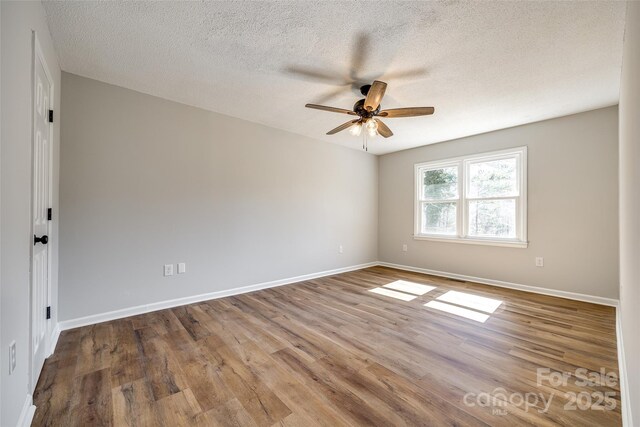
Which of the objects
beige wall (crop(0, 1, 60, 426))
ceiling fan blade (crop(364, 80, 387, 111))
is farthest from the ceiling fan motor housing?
beige wall (crop(0, 1, 60, 426))

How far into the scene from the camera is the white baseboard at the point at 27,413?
4.17 ft

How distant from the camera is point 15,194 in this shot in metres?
1.25

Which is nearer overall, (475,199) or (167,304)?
(167,304)

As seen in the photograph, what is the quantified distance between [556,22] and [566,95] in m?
1.51

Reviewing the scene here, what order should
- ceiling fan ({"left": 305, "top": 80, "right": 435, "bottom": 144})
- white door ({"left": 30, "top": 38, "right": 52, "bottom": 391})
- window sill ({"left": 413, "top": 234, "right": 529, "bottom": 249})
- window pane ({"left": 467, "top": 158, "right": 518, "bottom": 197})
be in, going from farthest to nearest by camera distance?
1. window pane ({"left": 467, "top": 158, "right": 518, "bottom": 197})
2. window sill ({"left": 413, "top": 234, "right": 529, "bottom": 249})
3. ceiling fan ({"left": 305, "top": 80, "right": 435, "bottom": 144})
4. white door ({"left": 30, "top": 38, "right": 52, "bottom": 391})

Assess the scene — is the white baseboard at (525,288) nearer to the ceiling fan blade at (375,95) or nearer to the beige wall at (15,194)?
the ceiling fan blade at (375,95)

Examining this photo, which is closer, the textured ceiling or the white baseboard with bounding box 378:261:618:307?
the textured ceiling

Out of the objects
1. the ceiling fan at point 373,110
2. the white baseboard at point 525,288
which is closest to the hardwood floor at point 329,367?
the white baseboard at point 525,288

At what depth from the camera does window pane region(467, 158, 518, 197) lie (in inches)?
156

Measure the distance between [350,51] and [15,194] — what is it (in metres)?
2.29

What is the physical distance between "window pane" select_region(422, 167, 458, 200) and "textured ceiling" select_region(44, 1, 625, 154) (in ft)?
4.98

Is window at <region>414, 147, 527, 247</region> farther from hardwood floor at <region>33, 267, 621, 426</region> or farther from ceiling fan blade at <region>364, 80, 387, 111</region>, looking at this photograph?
ceiling fan blade at <region>364, 80, 387, 111</region>

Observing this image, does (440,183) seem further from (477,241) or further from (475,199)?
(477,241)

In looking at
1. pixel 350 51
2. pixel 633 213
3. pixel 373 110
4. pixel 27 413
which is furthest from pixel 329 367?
pixel 350 51
